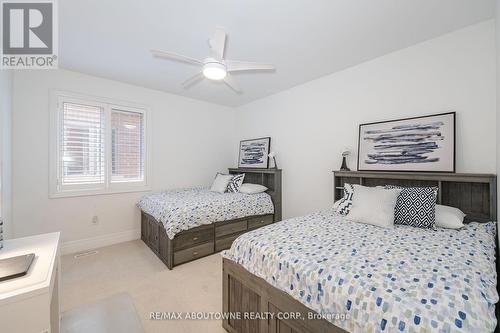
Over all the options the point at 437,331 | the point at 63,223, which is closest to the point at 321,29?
the point at 437,331

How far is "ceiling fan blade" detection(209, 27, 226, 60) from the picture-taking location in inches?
66.7

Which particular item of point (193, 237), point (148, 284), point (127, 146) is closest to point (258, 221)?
point (193, 237)

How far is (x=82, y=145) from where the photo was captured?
3145mm

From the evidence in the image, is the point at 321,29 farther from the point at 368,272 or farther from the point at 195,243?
the point at 195,243

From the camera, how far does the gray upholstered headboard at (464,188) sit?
182 cm

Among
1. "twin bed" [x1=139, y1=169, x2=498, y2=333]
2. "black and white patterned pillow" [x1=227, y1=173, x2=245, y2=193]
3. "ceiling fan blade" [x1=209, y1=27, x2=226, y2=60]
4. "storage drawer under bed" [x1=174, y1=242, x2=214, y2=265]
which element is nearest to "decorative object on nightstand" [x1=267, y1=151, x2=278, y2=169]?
"black and white patterned pillow" [x1=227, y1=173, x2=245, y2=193]

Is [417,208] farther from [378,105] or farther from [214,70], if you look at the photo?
[214,70]

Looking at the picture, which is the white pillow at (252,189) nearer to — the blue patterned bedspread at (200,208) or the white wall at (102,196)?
the blue patterned bedspread at (200,208)

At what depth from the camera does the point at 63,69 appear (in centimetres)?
295

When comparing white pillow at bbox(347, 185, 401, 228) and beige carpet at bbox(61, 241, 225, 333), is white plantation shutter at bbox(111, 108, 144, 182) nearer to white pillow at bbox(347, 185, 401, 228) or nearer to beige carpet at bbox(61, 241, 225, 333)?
beige carpet at bbox(61, 241, 225, 333)

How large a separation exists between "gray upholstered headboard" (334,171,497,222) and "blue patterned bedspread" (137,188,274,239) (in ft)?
5.95

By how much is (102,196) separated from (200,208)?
1.77 metres

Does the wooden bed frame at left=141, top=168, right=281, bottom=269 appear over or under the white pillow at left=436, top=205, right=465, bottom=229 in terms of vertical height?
under

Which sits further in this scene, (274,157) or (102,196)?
(274,157)
